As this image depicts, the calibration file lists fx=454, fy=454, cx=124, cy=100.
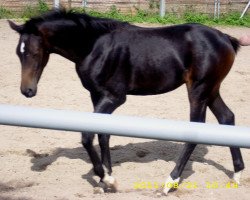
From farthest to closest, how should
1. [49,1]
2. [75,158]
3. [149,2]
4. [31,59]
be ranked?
[149,2]
[49,1]
[75,158]
[31,59]

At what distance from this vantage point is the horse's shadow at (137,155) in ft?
16.5

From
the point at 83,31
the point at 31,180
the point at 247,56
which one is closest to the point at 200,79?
the point at 83,31

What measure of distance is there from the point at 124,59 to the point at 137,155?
1.41 metres

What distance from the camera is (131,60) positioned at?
4488mm

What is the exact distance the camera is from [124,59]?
14.7 ft

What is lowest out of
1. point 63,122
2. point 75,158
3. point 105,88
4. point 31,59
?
point 75,158

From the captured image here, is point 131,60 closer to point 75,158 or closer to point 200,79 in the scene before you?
point 200,79

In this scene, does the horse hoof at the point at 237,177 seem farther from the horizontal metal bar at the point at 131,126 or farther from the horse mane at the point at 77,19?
the horizontal metal bar at the point at 131,126

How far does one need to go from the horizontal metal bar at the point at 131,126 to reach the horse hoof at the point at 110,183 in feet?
9.76

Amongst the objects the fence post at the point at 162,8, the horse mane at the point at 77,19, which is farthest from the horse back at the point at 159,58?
the fence post at the point at 162,8

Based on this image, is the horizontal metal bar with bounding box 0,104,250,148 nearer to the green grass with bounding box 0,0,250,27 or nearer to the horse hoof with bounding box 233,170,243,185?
the horse hoof with bounding box 233,170,243,185

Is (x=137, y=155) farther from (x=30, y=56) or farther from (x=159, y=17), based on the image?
(x=159, y=17)

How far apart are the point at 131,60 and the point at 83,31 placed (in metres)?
0.55

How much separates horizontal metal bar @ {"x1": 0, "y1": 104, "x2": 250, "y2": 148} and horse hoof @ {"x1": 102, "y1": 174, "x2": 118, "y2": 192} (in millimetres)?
2976
